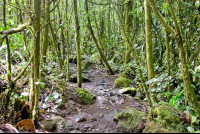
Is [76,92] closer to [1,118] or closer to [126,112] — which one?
[126,112]

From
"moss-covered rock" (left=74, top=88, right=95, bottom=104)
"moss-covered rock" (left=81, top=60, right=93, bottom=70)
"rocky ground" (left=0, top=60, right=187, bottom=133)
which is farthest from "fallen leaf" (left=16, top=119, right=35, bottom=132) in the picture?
"moss-covered rock" (left=81, top=60, right=93, bottom=70)

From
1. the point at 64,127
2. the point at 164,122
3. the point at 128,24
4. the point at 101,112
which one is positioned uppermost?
the point at 128,24

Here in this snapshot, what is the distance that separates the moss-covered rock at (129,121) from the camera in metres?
2.62

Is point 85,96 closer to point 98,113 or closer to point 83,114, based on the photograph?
point 98,113

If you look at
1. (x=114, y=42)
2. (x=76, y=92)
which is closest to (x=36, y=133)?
(x=76, y=92)

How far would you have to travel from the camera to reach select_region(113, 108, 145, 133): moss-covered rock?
2623 mm

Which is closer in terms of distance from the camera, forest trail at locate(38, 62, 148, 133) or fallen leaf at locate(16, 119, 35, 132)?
fallen leaf at locate(16, 119, 35, 132)

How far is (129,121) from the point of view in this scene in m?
2.81

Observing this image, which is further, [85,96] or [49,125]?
[85,96]

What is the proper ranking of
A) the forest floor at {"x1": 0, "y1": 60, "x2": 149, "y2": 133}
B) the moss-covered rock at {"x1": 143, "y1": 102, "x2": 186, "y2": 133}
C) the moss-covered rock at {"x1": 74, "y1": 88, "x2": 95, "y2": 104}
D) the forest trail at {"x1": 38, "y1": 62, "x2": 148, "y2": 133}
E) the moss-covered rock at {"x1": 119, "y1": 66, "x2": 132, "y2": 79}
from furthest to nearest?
1. the moss-covered rock at {"x1": 119, "y1": 66, "x2": 132, "y2": 79}
2. the moss-covered rock at {"x1": 74, "y1": 88, "x2": 95, "y2": 104}
3. the forest trail at {"x1": 38, "y1": 62, "x2": 148, "y2": 133}
4. the forest floor at {"x1": 0, "y1": 60, "x2": 149, "y2": 133}
5. the moss-covered rock at {"x1": 143, "y1": 102, "x2": 186, "y2": 133}

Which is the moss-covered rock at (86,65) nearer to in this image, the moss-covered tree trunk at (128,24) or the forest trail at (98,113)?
the moss-covered tree trunk at (128,24)

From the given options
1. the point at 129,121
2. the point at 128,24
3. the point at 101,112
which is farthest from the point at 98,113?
the point at 128,24

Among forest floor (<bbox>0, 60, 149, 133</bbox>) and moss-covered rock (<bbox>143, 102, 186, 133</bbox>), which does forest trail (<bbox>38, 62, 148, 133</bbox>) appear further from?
moss-covered rock (<bbox>143, 102, 186, 133</bbox>)

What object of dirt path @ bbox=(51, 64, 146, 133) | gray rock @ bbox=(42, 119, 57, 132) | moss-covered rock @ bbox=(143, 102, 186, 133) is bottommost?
dirt path @ bbox=(51, 64, 146, 133)
